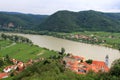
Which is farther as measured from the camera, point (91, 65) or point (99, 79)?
point (91, 65)

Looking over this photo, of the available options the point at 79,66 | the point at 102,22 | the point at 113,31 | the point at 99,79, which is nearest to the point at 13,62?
Answer: the point at 79,66

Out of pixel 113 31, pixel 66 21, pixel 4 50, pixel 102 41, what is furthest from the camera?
pixel 66 21

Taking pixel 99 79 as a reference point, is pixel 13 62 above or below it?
below

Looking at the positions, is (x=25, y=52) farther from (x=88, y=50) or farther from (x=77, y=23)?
(x=77, y=23)

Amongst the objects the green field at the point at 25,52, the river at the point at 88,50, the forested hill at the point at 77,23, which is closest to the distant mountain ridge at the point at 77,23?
the forested hill at the point at 77,23

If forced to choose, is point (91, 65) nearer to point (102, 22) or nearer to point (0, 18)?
point (102, 22)

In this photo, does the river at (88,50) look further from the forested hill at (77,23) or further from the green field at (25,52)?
the forested hill at (77,23)

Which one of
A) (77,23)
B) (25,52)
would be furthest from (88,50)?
(77,23)

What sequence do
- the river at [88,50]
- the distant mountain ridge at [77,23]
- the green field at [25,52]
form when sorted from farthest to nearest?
the distant mountain ridge at [77,23] < the river at [88,50] < the green field at [25,52]

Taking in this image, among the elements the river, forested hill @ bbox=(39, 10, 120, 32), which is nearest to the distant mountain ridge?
forested hill @ bbox=(39, 10, 120, 32)
